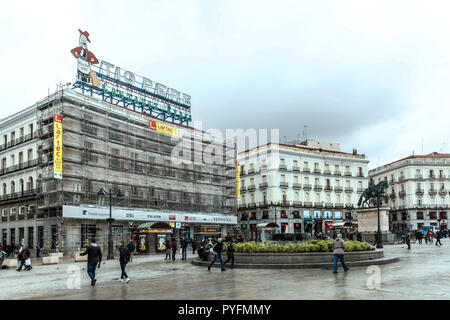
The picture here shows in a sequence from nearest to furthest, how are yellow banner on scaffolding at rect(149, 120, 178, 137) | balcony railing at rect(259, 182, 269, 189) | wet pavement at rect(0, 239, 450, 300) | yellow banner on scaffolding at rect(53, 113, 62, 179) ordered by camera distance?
wet pavement at rect(0, 239, 450, 300)
yellow banner on scaffolding at rect(53, 113, 62, 179)
yellow banner on scaffolding at rect(149, 120, 178, 137)
balcony railing at rect(259, 182, 269, 189)

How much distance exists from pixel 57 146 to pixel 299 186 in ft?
144

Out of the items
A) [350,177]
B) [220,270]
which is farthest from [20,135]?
[350,177]

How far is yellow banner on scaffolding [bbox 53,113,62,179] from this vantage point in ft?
126

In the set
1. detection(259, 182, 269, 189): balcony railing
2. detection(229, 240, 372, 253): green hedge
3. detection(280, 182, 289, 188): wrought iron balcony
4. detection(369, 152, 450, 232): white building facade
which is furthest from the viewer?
detection(369, 152, 450, 232): white building facade

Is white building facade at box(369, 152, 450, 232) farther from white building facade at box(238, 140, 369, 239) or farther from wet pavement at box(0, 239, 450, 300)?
wet pavement at box(0, 239, 450, 300)

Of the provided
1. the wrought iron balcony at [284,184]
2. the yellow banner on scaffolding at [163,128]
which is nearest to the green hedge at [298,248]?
the yellow banner on scaffolding at [163,128]

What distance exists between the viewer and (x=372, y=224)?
139ft

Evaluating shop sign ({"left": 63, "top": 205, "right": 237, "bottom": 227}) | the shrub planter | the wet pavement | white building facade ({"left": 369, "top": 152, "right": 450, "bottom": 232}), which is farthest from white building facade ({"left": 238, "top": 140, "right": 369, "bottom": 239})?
the wet pavement

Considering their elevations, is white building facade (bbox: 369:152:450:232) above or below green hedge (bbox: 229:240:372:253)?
above

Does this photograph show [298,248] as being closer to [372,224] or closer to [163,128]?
[372,224]

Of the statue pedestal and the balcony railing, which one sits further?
the balcony railing

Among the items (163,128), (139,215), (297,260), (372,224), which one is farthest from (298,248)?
(163,128)

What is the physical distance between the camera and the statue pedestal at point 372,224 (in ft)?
135

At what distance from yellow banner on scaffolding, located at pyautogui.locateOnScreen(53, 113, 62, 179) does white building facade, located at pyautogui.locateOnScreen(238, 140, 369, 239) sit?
38557mm
